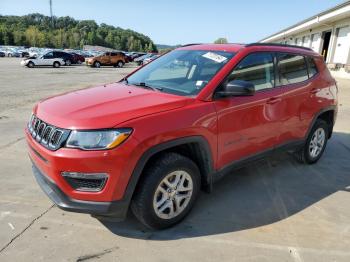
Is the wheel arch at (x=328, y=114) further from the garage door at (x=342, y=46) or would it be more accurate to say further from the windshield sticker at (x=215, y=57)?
the garage door at (x=342, y=46)

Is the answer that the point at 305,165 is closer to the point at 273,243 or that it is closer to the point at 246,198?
the point at 246,198

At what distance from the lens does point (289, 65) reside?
4.72 meters

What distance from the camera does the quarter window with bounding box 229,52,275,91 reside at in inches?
154

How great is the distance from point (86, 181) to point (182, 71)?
6.25 feet

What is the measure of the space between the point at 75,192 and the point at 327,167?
4082mm

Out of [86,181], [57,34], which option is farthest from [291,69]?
[57,34]

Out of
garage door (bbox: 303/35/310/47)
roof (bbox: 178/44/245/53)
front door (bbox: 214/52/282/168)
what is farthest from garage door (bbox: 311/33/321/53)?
front door (bbox: 214/52/282/168)

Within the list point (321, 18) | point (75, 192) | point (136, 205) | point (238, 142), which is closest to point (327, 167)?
point (238, 142)

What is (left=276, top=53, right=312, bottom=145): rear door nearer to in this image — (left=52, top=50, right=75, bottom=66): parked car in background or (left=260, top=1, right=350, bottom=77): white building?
(left=260, top=1, right=350, bottom=77): white building

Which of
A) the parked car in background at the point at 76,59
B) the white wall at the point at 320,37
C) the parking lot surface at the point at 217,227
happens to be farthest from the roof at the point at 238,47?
the parked car in background at the point at 76,59

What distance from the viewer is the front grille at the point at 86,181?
2.88 meters

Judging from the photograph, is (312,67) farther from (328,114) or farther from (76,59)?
(76,59)

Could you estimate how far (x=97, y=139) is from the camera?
2.86 metres

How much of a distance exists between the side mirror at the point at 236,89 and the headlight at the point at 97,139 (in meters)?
1.24
